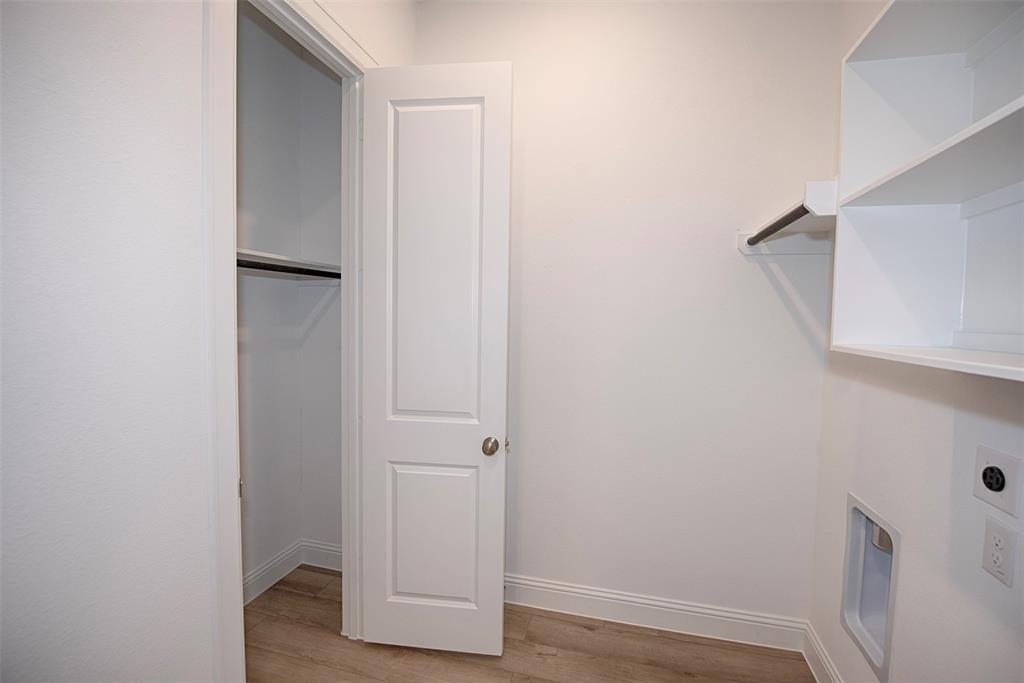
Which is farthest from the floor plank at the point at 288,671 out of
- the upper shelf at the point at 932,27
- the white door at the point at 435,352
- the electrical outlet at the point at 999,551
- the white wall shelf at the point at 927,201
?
the upper shelf at the point at 932,27

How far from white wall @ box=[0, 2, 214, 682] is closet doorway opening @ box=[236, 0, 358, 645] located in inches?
36.8

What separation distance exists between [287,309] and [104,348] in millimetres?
1614

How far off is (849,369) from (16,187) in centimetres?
233

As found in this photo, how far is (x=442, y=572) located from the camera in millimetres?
1882

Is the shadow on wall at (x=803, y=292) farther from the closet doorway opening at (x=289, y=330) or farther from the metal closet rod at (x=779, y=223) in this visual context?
the closet doorway opening at (x=289, y=330)

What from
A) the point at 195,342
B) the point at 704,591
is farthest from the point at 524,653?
the point at 195,342

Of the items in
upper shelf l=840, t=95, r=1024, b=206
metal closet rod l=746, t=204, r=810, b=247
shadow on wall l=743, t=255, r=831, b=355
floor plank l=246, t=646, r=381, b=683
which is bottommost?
floor plank l=246, t=646, r=381, b=683

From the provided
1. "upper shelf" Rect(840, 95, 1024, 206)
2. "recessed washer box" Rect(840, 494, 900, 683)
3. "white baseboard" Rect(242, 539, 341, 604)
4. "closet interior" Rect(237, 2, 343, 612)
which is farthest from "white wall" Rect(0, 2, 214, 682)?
"recessed washer box" Rect(840, 494, 900, 683)

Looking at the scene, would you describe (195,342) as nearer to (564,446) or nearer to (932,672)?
(564,446)

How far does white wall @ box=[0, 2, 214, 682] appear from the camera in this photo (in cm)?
81

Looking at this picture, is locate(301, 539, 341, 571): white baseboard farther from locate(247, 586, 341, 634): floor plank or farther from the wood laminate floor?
the wood laminate floor

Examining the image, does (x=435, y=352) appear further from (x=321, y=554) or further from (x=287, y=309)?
(x=321, y=554)

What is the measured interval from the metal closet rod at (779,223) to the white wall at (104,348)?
5.55 feet

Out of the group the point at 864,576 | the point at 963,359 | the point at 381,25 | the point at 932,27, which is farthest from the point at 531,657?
the point at 381,25
